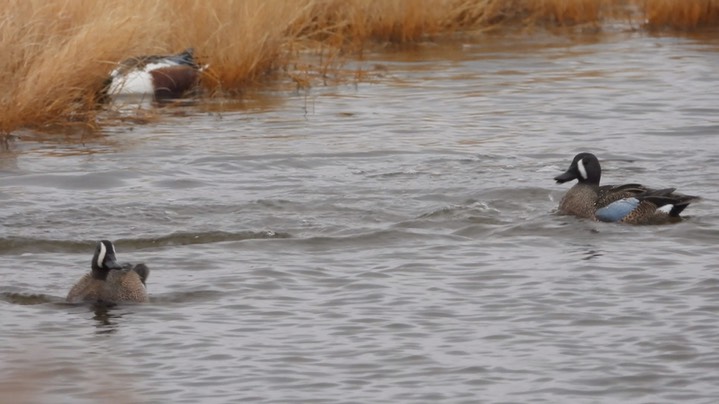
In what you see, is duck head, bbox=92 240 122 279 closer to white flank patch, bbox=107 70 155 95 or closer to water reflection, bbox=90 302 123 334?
water reflection, bbox=90 302 123 334

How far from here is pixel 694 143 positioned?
12.0m

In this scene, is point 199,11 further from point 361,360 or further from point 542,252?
point 361,360

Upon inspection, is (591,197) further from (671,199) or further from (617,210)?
(671,199)

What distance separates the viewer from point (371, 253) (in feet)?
28.4

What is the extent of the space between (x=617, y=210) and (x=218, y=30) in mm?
5944

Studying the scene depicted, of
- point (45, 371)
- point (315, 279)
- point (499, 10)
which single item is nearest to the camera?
point (45, 371)

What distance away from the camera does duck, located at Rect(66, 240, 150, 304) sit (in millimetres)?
7555

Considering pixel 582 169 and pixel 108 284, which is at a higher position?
pixel 582 169

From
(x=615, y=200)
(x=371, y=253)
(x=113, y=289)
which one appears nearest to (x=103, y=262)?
(x=113, y=289)

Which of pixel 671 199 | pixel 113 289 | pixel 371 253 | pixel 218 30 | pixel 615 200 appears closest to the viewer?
pixel 113 289

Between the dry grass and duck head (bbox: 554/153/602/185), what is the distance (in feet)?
14.9

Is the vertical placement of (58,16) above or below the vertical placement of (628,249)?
above

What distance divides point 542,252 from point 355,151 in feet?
11.7

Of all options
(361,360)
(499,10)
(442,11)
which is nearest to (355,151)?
(361,360)
